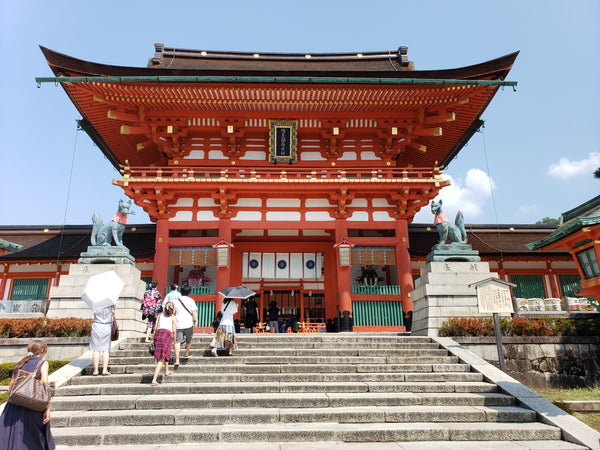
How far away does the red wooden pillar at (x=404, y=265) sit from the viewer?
14.5 meters

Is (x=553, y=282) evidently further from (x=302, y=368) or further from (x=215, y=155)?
(x=215, y=155)

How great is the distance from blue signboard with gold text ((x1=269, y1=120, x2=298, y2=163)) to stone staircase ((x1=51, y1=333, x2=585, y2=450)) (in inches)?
354

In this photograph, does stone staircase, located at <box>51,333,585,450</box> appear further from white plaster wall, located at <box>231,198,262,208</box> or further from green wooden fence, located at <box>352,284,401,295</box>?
white plaster wall, located at <box>231,198,262,208</box>

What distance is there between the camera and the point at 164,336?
6.93 m

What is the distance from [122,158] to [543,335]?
18.9 m

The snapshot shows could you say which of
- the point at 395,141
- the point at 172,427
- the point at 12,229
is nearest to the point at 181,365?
the point at 172,427

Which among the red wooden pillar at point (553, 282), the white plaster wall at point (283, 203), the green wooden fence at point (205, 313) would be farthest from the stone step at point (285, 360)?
the red wooden pillar at point (553, 282)

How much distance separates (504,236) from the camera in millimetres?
19766

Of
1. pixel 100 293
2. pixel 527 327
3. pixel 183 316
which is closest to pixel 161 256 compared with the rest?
pixel 100 293

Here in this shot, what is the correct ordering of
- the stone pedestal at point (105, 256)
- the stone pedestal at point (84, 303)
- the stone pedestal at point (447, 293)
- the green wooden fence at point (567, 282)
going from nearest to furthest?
the stone pedestal at point (447, 293)
the stone pedestal at point (84, 303)
the stone pedestal at point (105, 256)
the green wooden fence at point (567, 282)

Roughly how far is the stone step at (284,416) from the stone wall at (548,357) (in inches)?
132

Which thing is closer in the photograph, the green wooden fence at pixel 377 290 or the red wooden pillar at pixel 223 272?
the red wooden pillar at pixel 223 272

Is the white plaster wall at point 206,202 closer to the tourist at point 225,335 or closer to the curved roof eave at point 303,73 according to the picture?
the curved roof eave at point 303,73

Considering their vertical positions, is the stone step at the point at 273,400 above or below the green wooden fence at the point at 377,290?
below
